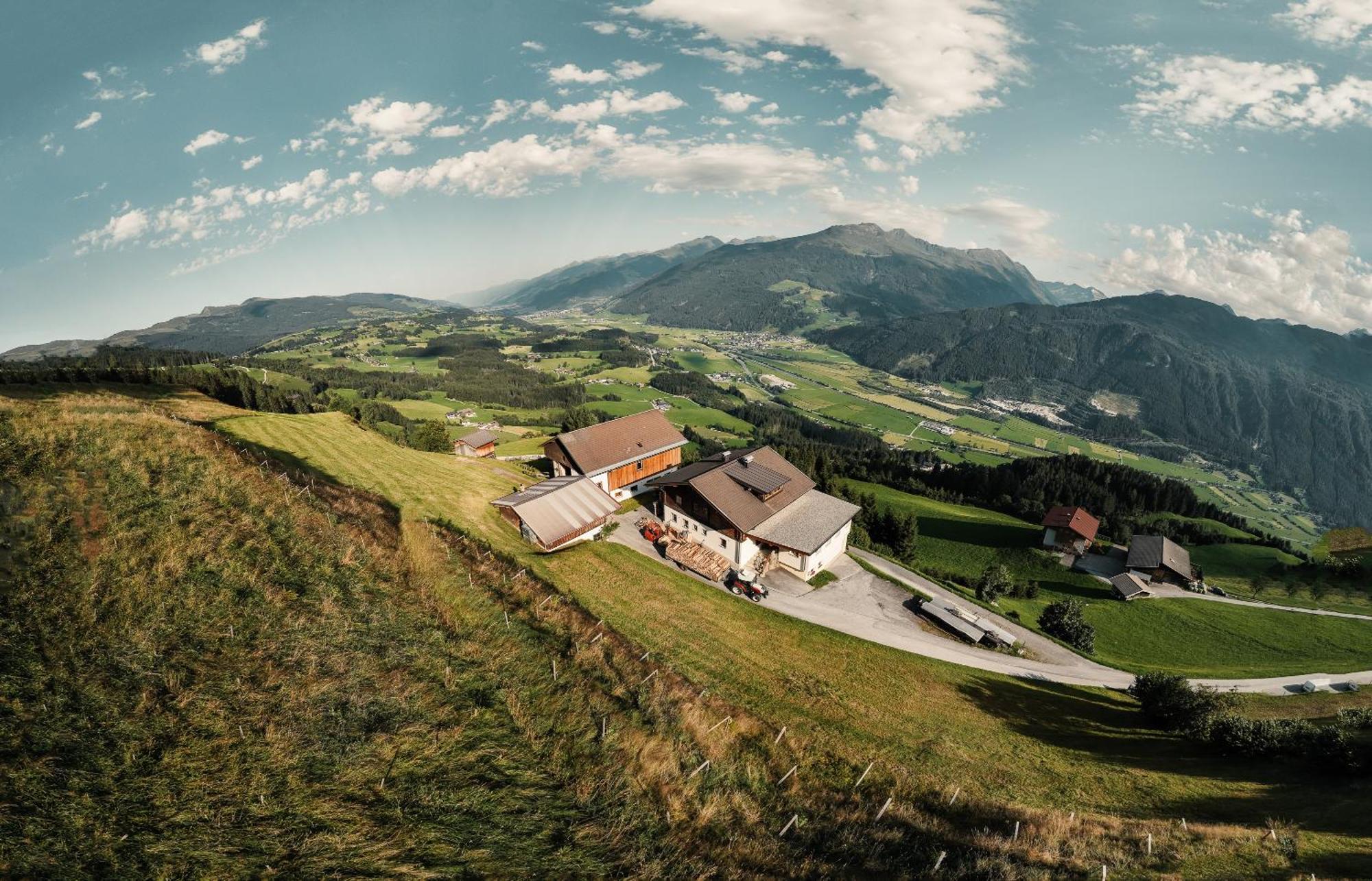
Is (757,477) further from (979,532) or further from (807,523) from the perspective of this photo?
(979,532)

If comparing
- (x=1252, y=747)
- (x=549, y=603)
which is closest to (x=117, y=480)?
(x=549, y=603)

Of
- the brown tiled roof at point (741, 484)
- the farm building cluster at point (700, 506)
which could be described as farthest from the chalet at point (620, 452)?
the brown tiled roof at point (741, 484)

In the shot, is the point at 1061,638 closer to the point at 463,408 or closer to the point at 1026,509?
the point at 1026,509

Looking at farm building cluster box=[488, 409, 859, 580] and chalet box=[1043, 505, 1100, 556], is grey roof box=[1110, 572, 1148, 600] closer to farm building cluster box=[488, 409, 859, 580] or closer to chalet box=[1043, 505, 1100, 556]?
chalet box=[1043, 505, 1100, 556]

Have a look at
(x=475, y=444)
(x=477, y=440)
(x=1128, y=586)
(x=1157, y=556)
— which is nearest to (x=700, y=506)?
(x=475, y=444)

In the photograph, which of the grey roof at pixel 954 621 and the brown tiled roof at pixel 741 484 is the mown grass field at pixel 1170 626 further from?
the brown tiled roof at pixel 741 484
